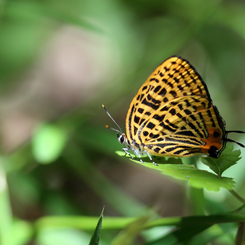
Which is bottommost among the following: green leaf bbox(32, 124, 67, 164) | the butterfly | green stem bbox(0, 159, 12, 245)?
green stem bbox(0, 159, 12, 245)

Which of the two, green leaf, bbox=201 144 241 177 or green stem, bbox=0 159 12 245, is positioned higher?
green leaf, bbox=201 144 241 177

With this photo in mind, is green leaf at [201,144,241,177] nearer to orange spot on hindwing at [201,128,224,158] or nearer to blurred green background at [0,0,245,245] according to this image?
orange spot on hindwing at [201,128,224,158]

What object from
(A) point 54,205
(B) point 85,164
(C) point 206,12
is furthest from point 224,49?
(A) point 54,205

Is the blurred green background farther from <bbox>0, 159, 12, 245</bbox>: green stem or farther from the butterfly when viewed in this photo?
the butterfly

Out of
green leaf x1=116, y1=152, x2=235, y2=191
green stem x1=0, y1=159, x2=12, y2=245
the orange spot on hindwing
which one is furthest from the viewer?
green stem x1=0, y1=159, x2=12, y2=245

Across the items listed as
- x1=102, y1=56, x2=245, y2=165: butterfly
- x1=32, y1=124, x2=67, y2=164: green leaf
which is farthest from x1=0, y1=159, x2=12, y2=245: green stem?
x1=102, y1=56, x2=245, y2=165: butterfly

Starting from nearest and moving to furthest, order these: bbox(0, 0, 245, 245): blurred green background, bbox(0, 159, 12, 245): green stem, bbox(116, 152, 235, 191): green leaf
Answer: bbox(116, 152, 235, 191): green leaf → bbox(0, 159, 12, 245): green stem → bbox(0, 0, 245, 245): blurred green background

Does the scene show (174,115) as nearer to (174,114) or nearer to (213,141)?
(174,114)

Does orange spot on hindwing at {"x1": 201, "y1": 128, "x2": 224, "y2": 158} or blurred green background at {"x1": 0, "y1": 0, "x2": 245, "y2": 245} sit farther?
blurred green background at {"x1": 0, "y1": 0, "x2": 245, "y2": 245}
